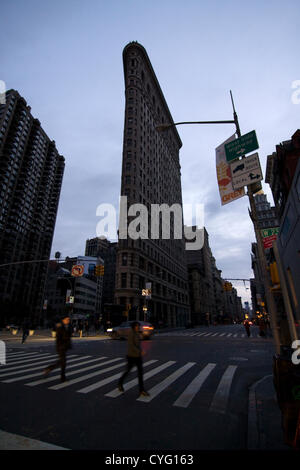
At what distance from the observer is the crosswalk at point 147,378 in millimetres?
6148

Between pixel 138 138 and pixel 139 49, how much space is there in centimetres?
3218

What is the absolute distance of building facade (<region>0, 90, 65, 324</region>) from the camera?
271 ft

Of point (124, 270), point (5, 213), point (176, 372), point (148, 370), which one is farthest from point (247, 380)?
point (5, 213)

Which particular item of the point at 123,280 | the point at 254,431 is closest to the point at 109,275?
the point at 123,280

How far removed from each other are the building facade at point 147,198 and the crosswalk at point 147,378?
26.9 meters

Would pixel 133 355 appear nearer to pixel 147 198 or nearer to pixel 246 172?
pixel 246 172

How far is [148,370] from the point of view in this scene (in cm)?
926

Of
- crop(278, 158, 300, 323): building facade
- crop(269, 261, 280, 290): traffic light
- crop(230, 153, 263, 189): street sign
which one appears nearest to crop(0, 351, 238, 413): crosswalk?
crop(269, 261, 280, 290): traffic light

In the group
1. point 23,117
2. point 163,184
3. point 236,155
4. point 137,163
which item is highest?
point 23,117

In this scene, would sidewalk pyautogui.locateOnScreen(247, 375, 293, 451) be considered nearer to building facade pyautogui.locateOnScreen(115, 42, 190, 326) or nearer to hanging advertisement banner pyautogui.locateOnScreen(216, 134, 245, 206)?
hanging advertisement banner pyautogui.locateOnScreen(216, 134, 245, 206)

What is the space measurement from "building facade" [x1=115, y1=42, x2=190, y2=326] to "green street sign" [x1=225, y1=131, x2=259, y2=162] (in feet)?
106

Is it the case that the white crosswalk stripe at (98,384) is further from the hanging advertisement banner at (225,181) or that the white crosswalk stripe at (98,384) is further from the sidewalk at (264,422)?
the hanging advertisement banner at (225,181)

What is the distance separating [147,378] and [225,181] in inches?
286

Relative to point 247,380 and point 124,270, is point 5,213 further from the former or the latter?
point 247,380
